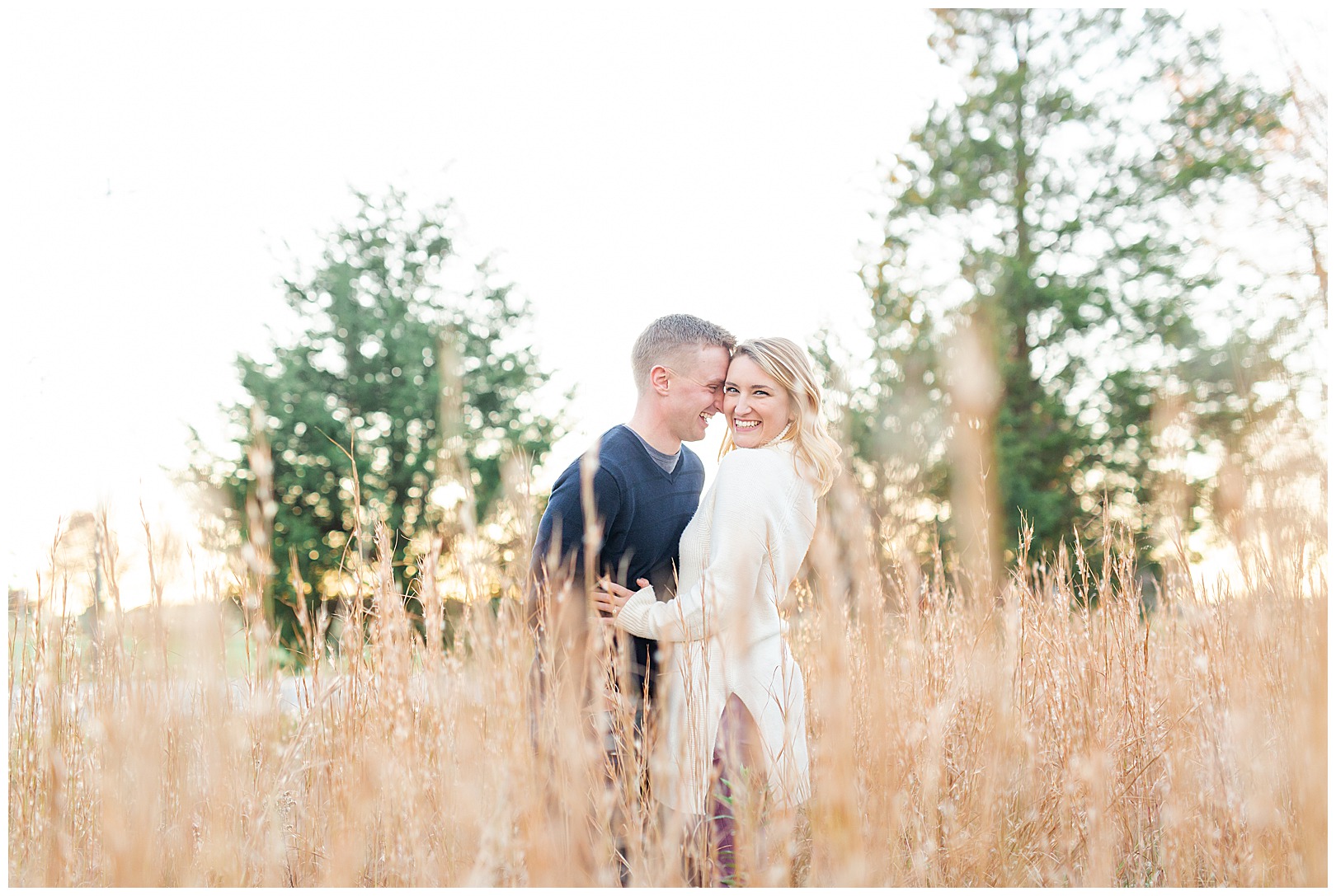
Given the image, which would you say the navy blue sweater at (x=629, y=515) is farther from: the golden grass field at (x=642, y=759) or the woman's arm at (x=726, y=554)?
the golden grass field at (x=642, y=759)

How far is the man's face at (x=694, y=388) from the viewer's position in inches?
97.0

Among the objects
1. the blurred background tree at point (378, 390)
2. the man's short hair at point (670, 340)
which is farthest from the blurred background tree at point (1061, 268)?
the man's short hair at point (670, 340)

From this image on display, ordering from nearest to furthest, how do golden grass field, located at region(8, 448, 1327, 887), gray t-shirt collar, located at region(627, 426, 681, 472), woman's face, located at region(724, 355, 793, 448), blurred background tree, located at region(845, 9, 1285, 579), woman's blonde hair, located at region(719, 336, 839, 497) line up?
golden grass field, located at region(8, 448, 1327, 887) < woman's blonde hair, located at region(719, 336, 839, 497) < woman's face, located at region(724, 355, 793, 448) < gray t-shirt collar, located at region(627, 426, 681, 472) < blurred background tree, located at region(845, 9, 1285, 579)

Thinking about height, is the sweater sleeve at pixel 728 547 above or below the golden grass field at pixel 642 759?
above

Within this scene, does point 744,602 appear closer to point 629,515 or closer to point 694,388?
point 629,515

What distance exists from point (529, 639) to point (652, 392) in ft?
3.67

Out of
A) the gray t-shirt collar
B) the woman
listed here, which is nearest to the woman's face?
the woman

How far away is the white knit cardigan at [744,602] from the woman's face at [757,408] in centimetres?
9

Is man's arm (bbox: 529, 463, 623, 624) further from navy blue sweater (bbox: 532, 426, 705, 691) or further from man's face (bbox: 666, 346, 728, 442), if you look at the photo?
man's face (bbox: 666, 346, 728, 442)

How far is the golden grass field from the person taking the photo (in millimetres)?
1548

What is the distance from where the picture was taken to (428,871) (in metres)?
1.67

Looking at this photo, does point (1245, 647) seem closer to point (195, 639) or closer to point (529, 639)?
point (529, 639)

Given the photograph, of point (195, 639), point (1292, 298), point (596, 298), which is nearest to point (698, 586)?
point (195, 639)

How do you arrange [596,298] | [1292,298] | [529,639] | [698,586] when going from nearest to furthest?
[529,639] → [698,586] → [1292,298] → [596,298]
